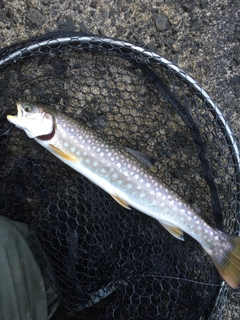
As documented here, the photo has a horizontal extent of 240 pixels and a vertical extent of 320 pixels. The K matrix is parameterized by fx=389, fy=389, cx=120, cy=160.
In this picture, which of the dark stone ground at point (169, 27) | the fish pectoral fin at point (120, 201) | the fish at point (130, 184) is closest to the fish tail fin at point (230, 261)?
the fish at point (130, 184)

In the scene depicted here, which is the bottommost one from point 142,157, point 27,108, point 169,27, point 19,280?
point 19,280

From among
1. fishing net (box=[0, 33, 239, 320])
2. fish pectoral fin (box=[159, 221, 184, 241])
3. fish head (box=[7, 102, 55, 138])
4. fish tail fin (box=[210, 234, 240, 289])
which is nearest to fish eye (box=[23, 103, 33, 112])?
fish head (box=[7, 102, 55, 138])

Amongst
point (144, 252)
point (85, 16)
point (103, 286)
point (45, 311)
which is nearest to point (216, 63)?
point (85, 16)

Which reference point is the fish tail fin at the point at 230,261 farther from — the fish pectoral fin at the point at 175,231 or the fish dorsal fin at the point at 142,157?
the fish dorsal fin at the point at 142,157

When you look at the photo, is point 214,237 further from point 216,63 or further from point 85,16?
point 85,16

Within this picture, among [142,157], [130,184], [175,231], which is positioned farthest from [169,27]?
[175,231]

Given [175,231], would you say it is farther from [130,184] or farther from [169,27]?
[169,27]
